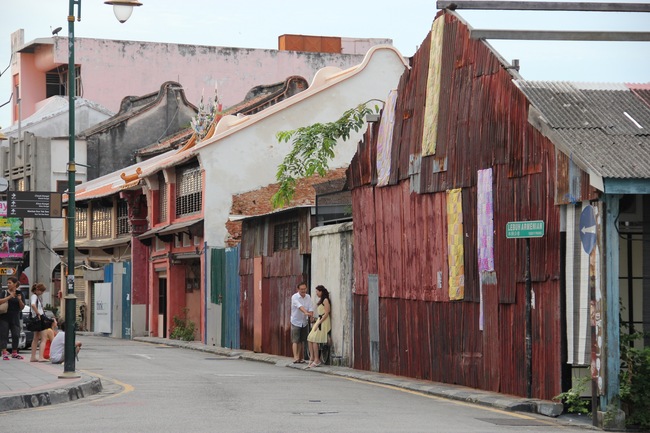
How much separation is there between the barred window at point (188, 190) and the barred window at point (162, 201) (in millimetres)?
1145

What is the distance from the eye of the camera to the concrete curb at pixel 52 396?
671 inches

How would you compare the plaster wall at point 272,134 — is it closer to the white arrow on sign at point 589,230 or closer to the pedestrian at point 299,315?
the pedestrian at point 299,315

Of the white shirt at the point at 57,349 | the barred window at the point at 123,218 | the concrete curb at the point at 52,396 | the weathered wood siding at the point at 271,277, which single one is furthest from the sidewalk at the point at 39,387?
the barred window at the point at 123,218

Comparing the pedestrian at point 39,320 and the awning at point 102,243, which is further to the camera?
the awning at point 102,243

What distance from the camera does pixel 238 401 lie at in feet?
55.3

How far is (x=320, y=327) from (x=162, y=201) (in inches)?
784

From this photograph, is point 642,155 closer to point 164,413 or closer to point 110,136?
point 164,413

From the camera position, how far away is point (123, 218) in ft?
169

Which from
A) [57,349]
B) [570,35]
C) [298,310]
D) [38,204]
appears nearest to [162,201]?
[298,310]

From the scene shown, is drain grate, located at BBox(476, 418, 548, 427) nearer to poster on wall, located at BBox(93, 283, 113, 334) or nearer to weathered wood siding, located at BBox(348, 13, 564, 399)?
weathered wood siding, located at BBox(348, 13, 564, 399)

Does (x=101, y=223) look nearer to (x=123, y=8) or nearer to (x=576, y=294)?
(x=123, y=8)

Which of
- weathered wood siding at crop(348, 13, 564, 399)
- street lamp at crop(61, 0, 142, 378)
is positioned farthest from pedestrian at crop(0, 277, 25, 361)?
weathered wood siding at crop(348, 13, 564, 399)

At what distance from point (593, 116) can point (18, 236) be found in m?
43.5

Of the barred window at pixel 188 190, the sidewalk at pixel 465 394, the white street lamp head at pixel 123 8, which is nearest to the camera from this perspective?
the sidewalk at pixel 465 394
